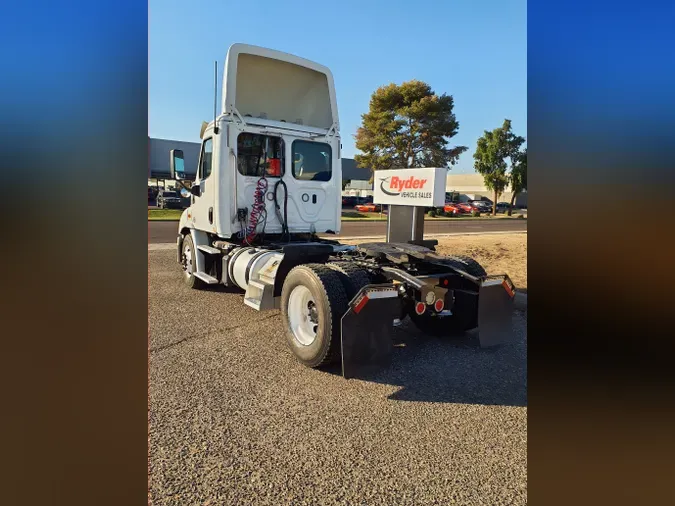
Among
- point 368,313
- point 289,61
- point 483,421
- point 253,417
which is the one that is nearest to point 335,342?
point 368,313

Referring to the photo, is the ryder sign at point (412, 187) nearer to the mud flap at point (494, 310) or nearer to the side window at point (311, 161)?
the side window at point (311, 161)

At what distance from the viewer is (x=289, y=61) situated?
742 centimetres

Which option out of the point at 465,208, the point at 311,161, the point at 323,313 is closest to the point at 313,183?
the point at 311,161

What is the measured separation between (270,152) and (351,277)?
11.0 feet

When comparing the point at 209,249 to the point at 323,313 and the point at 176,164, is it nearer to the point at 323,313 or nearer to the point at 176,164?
the point at 176,164

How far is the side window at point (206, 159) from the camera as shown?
7551mm

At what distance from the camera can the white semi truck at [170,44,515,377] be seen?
4.50 meters

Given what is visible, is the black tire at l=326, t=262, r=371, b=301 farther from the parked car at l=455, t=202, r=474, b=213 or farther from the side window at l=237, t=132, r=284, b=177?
the parked car at l=455, t=202, r=474, b=213

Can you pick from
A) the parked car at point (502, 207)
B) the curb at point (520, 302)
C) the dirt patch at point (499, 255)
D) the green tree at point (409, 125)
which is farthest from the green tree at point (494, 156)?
the curb at point (520, 302)

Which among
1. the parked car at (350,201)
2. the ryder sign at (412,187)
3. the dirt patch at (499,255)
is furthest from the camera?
the parked car at (350,201)

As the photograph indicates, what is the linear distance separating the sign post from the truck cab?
95cm

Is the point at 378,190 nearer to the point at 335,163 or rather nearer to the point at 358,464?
the point at 335,163

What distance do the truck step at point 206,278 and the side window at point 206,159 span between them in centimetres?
168

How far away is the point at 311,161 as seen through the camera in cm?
764
